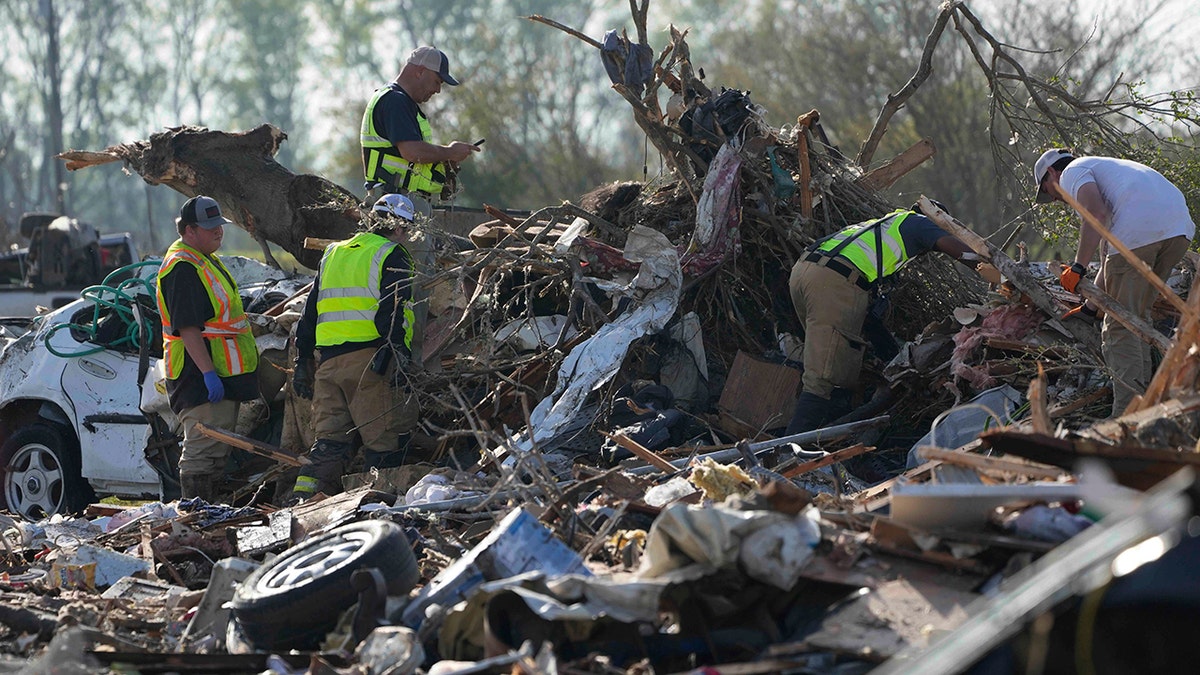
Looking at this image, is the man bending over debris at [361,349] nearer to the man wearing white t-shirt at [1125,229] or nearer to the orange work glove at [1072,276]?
the orange work glove at [1072,276]

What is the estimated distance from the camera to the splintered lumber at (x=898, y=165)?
8609 millimetres

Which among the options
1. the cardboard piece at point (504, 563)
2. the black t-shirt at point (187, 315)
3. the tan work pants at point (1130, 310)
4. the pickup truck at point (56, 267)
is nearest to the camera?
the cardboard piece at point (504, 563)

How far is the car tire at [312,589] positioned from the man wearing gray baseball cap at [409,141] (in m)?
3.72

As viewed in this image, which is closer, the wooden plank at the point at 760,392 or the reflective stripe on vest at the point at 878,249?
the reflective stripe on vest at the point at 878,249

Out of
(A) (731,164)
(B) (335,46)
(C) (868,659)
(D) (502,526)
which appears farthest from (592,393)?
(B) (335,46)

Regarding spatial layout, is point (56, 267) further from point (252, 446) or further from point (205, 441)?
point (252, 446)

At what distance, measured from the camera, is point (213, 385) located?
23.6 ft

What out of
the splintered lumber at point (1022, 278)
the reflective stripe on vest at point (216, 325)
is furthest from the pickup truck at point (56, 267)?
the splintered lumber at point (1022, 278)

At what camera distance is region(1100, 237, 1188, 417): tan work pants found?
6105mm

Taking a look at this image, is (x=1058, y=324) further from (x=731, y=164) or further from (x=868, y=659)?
(x=868, y=659)

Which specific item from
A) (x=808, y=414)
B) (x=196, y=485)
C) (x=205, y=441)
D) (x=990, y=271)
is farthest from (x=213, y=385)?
(x=990, y=271)

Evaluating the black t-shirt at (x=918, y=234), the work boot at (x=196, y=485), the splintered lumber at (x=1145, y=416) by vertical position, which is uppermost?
the black t-shirt at (x=918, y=234)

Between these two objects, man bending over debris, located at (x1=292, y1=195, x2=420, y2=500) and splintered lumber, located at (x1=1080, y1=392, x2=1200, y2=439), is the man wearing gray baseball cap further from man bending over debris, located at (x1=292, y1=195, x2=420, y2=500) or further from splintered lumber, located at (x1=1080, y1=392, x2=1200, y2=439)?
splintered lumber, located at (x1=1080, y1=392, x2=1200, y2=439)

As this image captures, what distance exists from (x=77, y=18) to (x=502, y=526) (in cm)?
5133
